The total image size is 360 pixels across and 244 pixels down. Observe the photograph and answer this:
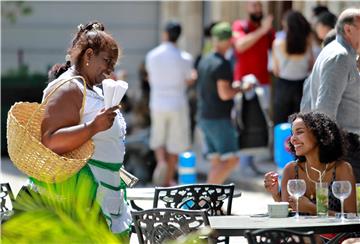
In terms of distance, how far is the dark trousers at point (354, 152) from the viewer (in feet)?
26.7

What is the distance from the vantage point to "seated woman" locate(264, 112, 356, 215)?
7.09 meters

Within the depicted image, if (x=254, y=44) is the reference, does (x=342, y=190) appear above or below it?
above

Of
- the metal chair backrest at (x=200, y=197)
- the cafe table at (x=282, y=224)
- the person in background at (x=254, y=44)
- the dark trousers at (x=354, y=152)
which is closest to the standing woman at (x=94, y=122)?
the cafe table at (x=282, y=224)

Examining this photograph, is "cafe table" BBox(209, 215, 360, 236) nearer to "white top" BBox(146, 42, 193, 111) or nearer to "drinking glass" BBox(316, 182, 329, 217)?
"drinking glass" BBox(316, 182, 329, 217)

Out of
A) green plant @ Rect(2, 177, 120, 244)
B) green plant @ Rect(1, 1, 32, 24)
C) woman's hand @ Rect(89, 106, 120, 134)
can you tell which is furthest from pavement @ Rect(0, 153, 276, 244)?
woman's hand @ Rect(89, 106, 120, 134)

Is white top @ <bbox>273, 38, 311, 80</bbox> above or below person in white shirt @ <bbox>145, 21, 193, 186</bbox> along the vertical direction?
above

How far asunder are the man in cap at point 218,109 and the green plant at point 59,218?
6.89 metres

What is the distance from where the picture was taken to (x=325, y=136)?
711 cm

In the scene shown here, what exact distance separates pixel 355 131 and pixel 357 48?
23.0 inches

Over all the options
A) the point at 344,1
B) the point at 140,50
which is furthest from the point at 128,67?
the point at 344,1

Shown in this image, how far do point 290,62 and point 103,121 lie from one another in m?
7.58

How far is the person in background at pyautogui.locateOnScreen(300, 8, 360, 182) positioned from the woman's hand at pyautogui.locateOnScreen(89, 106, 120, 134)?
251cm

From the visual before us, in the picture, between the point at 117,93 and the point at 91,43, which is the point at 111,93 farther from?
the point at 91,43

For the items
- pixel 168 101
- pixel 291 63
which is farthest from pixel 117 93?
pixel 168 101
